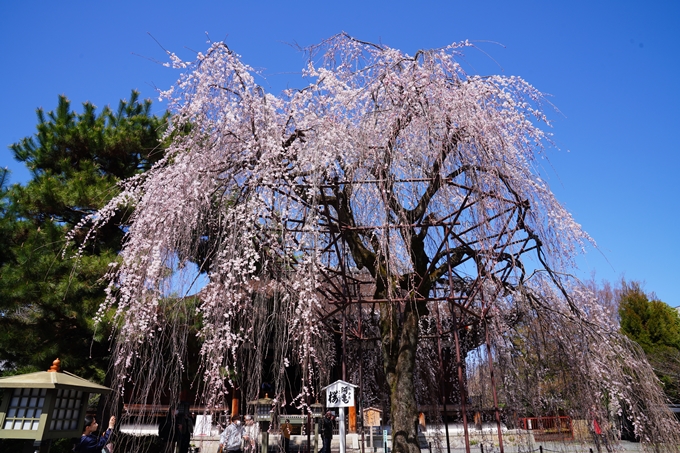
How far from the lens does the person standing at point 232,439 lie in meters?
6.48

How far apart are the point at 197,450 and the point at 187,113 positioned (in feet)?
24.2

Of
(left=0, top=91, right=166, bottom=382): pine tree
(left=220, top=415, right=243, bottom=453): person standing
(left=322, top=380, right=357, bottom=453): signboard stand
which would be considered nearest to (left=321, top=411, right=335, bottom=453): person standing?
(left=220, top=415, right=243, bottom=453): person standing

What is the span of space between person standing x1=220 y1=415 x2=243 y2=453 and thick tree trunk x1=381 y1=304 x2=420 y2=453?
238cm

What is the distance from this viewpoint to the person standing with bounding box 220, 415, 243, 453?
21.2 ft

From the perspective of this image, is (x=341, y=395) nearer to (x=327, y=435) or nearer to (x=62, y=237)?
(x=327, y=435)

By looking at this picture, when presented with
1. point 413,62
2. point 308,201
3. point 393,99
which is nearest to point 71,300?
point 308,201

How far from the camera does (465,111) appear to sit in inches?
200

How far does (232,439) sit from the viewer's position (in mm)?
6547

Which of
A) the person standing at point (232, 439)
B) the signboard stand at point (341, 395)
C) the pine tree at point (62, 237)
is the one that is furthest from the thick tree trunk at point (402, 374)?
the pine tree at point (62, 237)

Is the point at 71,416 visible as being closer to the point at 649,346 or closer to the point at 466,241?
the point at 466,241

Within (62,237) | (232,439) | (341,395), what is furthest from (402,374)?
(62,237)

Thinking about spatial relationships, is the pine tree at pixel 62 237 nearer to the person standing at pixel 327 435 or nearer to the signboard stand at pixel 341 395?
the signboard stand at pixel 341 395

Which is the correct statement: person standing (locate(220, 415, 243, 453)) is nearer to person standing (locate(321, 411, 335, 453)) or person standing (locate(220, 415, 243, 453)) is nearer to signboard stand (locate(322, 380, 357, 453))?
person standing (locate(321, 411, 335, 453))

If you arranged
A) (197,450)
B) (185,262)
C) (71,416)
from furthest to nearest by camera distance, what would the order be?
(197,450) → (185,262) → (71,416)
